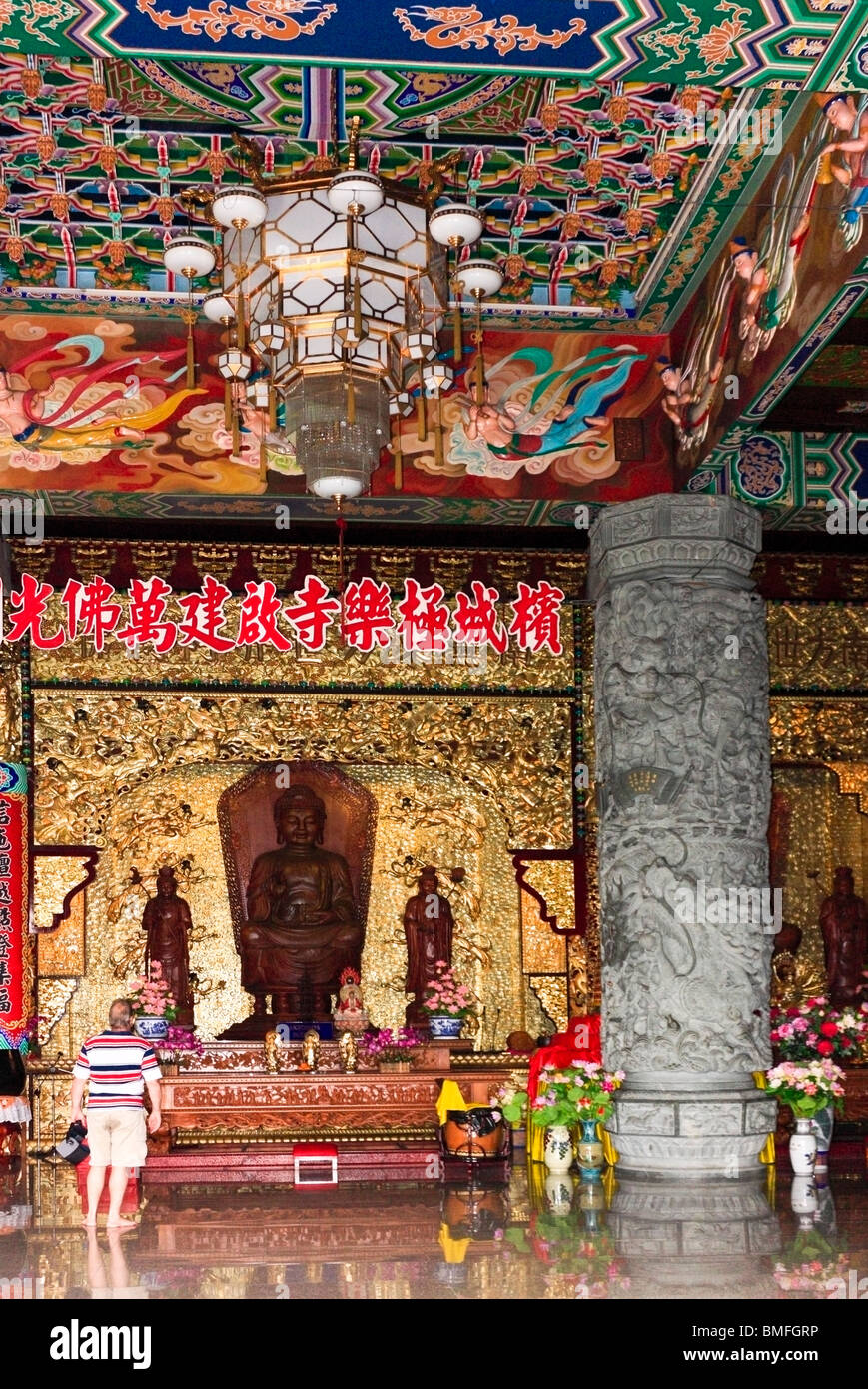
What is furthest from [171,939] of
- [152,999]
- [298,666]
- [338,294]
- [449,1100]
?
[338,294]

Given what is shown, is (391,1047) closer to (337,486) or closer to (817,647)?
(817,647)

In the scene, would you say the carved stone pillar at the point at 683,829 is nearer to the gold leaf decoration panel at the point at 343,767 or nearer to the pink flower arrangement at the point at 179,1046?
the gold leaf decoration panel at the point at 343,767

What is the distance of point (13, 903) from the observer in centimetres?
1091

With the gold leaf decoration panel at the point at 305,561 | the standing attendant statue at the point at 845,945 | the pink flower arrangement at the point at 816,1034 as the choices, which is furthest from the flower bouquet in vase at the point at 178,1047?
the standing attendant statue at the point at 845,945

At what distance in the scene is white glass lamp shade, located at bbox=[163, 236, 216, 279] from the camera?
269 inches

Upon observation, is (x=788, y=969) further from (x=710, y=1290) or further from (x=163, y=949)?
(x=710, y=1290)

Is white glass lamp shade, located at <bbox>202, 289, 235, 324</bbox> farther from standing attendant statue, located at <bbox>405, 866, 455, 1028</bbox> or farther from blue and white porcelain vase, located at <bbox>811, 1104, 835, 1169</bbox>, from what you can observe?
standing attendant statue, located at <bbox>405, 866, 455, 1028</bbox>

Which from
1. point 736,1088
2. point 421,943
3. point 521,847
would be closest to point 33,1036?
point 421,943

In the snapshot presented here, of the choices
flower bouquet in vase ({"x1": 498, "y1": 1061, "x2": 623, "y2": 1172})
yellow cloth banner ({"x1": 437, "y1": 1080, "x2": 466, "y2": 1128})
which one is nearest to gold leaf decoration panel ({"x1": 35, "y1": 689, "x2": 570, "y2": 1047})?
yellow cloth banner ({"x1": 437, "y1": 1080, "x2": 466, "y2": 1128})

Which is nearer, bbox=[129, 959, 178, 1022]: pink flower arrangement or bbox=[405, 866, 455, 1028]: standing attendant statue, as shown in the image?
bbox=[129, 959, 178, 1022]: pink flower arrangement

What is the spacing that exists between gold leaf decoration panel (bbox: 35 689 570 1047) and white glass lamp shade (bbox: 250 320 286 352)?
5033 mm

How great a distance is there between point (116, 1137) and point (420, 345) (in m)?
3.96

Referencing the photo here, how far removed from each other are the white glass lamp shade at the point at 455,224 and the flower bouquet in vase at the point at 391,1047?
18.9 ft

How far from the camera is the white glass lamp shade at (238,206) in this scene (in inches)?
255
